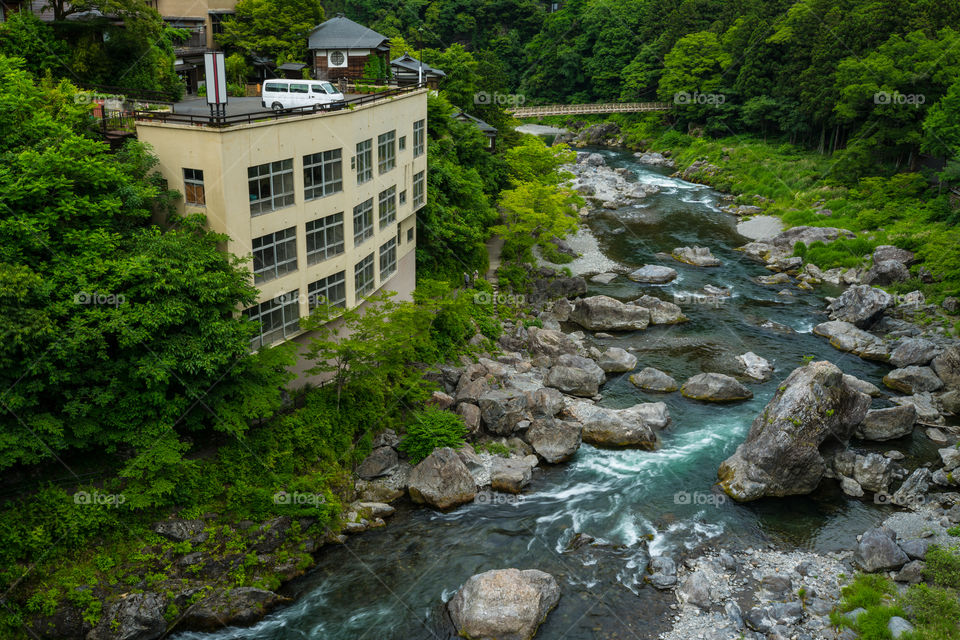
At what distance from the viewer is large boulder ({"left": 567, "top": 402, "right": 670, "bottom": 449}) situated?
29.7 m

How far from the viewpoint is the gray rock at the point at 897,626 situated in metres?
19.7

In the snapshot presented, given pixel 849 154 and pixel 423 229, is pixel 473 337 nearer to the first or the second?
pixel 423 229

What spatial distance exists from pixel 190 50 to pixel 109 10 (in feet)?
44.2

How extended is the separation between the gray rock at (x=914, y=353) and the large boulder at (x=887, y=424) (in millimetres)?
6141

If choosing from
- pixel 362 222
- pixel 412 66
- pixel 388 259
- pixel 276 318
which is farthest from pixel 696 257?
pixel 276 318

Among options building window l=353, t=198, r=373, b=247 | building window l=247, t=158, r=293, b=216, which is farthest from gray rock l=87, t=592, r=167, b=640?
building window l=353, t=198, r=373, b=247

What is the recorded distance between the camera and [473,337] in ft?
119

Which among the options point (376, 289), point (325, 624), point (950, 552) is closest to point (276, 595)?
point (325, 624)
